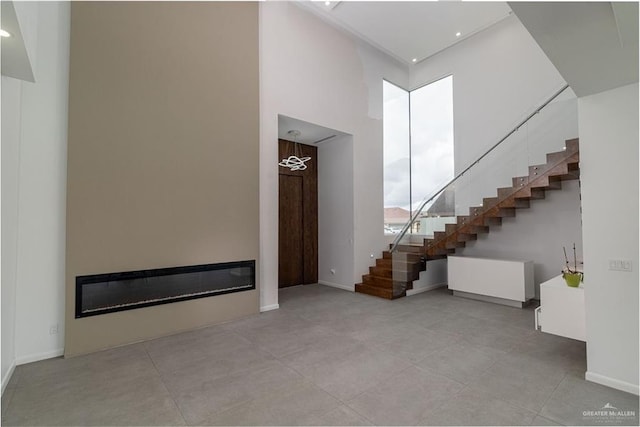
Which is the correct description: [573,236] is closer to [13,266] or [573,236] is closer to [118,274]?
[118,274]

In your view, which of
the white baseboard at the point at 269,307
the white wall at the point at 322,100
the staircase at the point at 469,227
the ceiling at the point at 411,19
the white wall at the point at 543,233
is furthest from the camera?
the ceiling at the point at 411,19

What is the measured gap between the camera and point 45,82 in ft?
11.6

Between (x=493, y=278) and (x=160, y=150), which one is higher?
(x=160, y=150)

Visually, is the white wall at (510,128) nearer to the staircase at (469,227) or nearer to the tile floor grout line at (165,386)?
the staircase at (469,227)

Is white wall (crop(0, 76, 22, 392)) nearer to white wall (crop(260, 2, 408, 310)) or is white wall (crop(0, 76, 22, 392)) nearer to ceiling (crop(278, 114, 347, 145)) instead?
white wall (crop(260, 2, 408, 310))

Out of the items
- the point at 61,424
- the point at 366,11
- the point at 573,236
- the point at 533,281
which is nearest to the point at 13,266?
the point at 61,424

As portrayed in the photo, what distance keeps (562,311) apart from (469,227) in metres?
2.99

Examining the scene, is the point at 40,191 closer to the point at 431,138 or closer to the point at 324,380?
the point at 324,380

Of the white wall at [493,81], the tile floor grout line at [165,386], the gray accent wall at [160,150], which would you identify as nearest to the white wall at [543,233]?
the white wall at [493,81]

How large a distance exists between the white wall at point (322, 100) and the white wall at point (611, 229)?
4279 mm

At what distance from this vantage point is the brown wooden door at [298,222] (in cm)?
716

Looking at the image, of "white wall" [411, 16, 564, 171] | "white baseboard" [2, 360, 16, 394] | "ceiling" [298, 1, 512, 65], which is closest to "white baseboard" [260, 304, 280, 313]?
"white baseboard" [2, 360, 16, 394]

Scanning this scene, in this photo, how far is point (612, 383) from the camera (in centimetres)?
282

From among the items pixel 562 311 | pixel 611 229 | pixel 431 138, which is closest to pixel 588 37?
pixel 611 229
